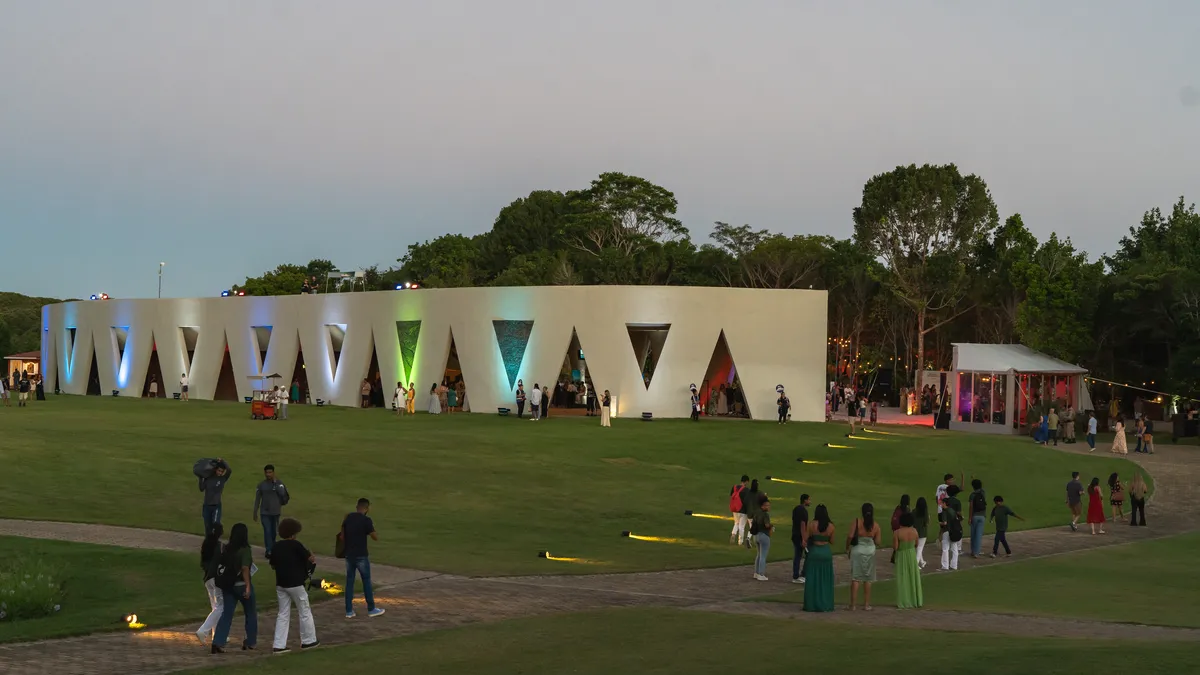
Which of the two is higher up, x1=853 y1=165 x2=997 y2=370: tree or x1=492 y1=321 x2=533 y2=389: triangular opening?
x1=853 y1=165 x2=997 y2=370: tree

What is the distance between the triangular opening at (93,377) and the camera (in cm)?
5975

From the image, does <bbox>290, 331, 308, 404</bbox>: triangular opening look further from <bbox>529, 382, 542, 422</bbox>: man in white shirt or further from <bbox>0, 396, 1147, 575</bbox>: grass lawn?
<bbox>529, 382, 542, 422</bbox>: man in white shirt

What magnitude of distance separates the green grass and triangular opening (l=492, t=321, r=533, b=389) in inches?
1204

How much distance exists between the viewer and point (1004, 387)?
4622cm

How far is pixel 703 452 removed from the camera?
113 ft

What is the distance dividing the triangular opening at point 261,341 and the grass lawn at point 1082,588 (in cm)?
3872

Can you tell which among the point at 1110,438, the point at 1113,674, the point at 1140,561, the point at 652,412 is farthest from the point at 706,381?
the point at 1113,674

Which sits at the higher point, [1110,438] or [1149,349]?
[1149,349]

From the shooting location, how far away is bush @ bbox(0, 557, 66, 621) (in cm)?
1386

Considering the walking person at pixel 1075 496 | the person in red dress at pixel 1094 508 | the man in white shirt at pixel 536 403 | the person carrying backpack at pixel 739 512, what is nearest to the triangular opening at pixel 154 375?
the man in white shirt at pixel 536 403

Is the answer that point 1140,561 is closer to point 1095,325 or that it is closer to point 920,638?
point 920,638

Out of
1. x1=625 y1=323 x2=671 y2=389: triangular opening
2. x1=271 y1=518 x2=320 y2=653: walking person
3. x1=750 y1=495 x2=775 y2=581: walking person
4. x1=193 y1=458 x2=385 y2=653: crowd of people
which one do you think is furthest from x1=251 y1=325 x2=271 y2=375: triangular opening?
x1=271 y1=518 x2=320 y2=653: walking person

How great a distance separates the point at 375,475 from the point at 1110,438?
105ft

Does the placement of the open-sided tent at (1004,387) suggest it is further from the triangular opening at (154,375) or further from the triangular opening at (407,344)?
the triangular opening at (154,375)
